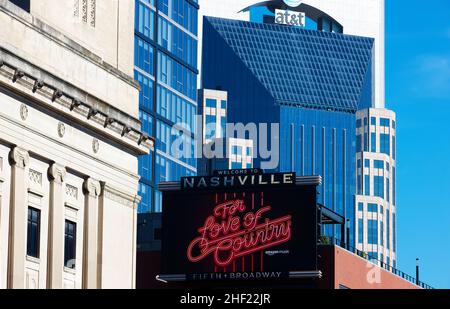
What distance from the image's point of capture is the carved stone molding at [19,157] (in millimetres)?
59009

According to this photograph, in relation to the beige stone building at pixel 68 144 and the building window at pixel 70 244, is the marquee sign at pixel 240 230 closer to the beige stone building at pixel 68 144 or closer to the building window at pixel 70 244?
the beige stone building at pixel 68 144

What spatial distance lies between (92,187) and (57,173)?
384cm

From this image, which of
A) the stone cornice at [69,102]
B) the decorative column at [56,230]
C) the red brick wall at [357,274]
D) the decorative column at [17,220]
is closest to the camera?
the stone cornice at [69,102]

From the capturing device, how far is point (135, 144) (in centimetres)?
7125

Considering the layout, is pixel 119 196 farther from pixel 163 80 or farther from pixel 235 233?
pixel 163 80

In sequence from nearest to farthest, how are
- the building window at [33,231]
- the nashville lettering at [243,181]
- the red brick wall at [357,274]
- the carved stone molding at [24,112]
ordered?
the carved stone molding at [24,112]
the building window at [33,231]
the nashville lettering at [243,181]
the red brick wall at [357,274]

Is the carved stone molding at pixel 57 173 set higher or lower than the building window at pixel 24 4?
lower

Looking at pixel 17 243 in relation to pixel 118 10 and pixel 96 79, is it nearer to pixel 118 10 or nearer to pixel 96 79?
pixel 96 79

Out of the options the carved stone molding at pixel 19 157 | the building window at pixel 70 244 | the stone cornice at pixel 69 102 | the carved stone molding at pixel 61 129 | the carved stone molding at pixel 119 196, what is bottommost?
the building window at pixel 70 244

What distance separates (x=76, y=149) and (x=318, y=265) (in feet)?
148

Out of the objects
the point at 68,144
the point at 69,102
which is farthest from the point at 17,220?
the point at 69,102

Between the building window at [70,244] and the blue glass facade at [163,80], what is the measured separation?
9954cm

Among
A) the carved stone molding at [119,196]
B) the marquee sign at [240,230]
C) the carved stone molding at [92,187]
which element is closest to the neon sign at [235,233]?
the marquee sign at [240,230]
